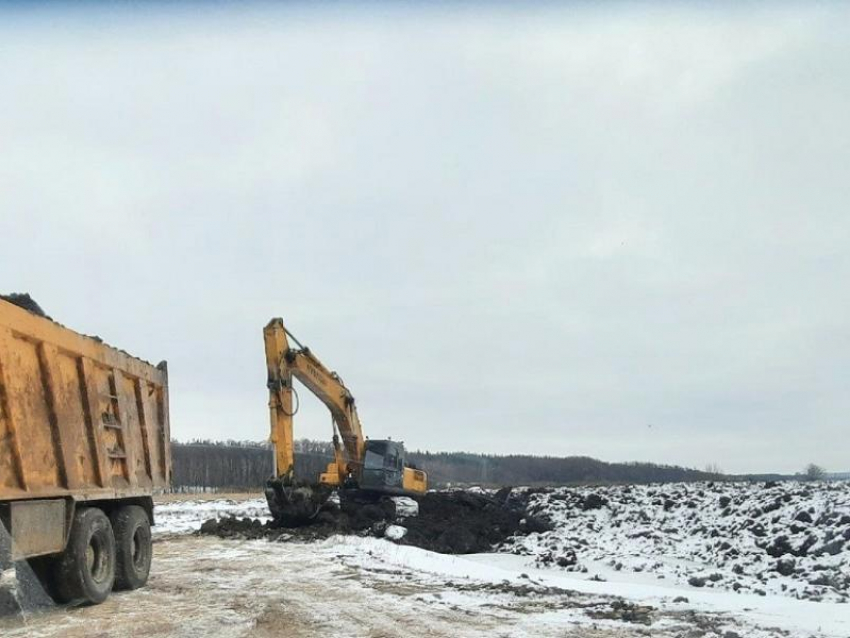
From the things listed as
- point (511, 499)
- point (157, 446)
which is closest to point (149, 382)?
point (157, 446)

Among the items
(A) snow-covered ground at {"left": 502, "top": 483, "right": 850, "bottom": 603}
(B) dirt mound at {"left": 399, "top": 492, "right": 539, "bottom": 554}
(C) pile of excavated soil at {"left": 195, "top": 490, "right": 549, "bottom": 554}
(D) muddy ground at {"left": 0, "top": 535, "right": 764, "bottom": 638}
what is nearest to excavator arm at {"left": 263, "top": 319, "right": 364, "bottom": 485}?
(C) pile of excavated soil at {"left": 195, "top": 490, "right": 549, "bottom": 554}

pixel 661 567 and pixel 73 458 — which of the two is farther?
pixel 661 567

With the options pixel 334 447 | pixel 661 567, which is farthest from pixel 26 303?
pixel 334 447

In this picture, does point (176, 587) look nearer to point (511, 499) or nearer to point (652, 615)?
point (652, 615)

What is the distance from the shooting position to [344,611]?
9.95m

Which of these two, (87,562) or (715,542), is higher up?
(87,562)

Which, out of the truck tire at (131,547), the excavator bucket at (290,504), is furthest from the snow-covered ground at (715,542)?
the truck tire at (131,547)

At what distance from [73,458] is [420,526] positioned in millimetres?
13067

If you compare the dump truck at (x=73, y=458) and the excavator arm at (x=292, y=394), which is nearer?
the dump truck at (x=73, y=458)

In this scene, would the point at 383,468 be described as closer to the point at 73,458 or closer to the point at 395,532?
the point at 395,532

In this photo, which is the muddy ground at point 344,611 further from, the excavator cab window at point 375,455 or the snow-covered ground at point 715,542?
the excavator cab window at point 375,455

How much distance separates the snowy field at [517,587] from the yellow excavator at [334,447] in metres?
2.55

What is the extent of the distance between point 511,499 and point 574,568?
13667 millimetres

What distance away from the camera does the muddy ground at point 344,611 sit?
340 inches
